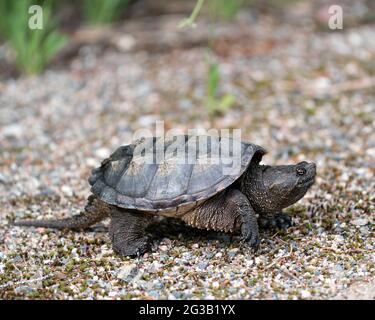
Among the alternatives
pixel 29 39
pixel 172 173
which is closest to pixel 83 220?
pixel 172 173

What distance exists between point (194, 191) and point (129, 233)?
0.46 m

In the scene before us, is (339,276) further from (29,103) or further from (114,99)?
(29,103)

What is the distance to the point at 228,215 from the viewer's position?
3291 millimetres

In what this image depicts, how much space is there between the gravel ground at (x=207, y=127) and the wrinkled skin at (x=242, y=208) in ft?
0.35

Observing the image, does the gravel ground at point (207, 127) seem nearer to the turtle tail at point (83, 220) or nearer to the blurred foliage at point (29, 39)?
the turtle tail at point (83, 220)

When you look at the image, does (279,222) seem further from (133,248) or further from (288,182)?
(133,248)

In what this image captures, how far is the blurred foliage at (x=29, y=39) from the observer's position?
6.23m

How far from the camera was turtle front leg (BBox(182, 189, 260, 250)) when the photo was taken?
3236 millimetres

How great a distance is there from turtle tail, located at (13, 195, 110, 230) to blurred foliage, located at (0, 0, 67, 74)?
2.91 meters

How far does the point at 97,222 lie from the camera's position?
381 centimetres

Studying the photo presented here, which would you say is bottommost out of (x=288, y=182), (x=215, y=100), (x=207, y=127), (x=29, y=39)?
(x=288, y=182)

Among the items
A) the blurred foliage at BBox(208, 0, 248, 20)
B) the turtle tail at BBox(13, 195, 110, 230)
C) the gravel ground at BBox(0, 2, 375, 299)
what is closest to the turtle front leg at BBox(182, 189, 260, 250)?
the gravel ground at BBox(0, 2, 375, 299)

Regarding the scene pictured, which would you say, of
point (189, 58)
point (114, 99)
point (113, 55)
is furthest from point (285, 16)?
point (114, 99)

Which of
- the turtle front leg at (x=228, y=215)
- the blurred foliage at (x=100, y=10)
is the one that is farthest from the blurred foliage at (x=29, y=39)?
the turtle front leg at (x=228, y=215)
